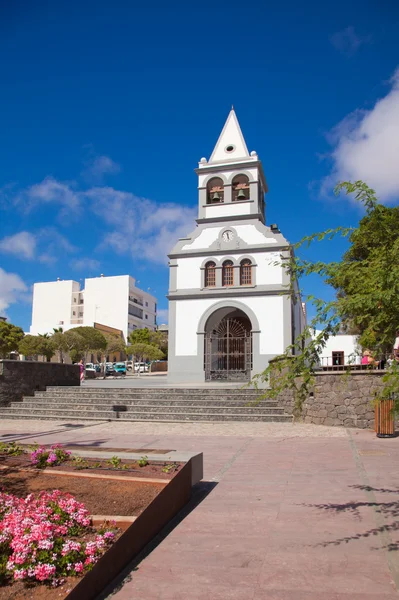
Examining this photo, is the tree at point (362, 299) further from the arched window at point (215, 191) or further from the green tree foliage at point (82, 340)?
the green tree foliage at point (82, 340)

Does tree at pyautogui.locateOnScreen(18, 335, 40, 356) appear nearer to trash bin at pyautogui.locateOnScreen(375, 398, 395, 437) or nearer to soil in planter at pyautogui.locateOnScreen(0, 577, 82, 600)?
trash bin at pyautogui.locateOnScreen(375, 398, 395, 437)

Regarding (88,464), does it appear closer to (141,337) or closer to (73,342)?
(73,342)

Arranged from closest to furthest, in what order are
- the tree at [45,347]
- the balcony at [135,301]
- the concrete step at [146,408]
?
the concrete step at [146,408]
the tree at [45,347]
the balcony at [135,301]

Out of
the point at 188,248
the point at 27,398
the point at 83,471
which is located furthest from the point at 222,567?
the point at 188,248

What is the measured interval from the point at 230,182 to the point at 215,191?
2.96ft

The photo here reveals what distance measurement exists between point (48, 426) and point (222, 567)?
35.9ft

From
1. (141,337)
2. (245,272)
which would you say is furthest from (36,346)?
(245,272)

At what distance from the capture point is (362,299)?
4.10 meters

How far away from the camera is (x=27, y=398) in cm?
1730

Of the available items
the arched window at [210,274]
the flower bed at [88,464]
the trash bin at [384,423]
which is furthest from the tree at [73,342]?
the flower bed at [88,464]

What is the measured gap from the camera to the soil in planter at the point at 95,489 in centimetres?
459

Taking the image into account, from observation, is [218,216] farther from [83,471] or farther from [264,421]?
[83,471]

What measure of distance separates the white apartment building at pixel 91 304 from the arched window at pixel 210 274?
66.5m

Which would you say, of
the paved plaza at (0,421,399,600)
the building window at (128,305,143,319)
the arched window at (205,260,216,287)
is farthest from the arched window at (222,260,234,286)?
the building window at (128,305,143,319)
